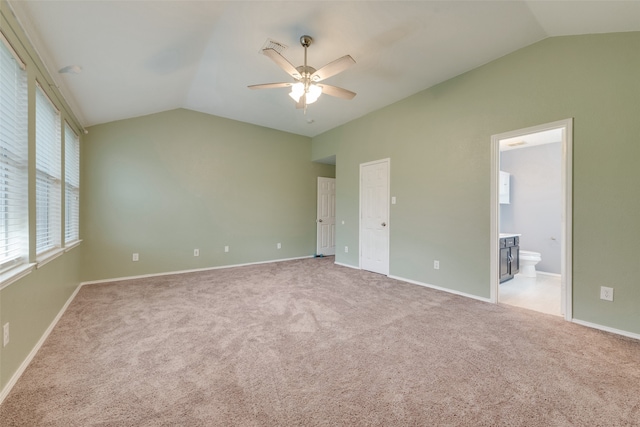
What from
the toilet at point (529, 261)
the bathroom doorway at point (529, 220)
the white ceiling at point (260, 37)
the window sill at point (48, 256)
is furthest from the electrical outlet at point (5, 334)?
the toilet at point (529, 261)

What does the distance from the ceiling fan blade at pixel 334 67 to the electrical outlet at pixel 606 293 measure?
3189 millimetres

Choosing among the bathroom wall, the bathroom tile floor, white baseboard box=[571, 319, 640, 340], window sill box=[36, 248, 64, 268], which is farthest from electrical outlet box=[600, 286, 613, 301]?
window sill box=[36, 248, 64, 268]

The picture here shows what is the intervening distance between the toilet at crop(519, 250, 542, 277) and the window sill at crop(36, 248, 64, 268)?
6404 millimetres

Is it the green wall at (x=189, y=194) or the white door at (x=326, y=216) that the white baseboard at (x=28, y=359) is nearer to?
the green wall at (x=189, y=194)

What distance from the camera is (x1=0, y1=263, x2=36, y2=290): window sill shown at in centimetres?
163

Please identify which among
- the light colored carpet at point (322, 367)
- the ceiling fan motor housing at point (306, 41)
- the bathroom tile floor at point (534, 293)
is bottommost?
the light colored carpet at point (322, 367)

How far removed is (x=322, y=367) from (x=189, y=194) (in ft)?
13.4

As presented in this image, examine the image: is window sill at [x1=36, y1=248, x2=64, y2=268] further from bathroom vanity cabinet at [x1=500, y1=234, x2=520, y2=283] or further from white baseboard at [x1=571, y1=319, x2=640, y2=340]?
bathroom vanity cabinet at [x1=500, y1=234, x2=520, y2=283]

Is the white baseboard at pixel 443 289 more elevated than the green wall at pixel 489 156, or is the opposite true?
the green wall at pixel 489 156

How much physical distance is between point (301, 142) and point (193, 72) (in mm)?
3032

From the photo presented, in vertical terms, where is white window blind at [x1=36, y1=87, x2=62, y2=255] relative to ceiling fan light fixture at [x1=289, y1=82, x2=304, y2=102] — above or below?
below

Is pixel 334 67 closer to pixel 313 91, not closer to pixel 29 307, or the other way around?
pixel 313 91

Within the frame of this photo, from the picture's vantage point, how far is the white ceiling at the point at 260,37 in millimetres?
2158

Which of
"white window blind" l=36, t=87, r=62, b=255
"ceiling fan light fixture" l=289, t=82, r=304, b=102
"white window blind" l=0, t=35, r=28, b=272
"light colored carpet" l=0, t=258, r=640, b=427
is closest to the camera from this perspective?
"light colored carpet" l=0, t=258, r=640, b=427
